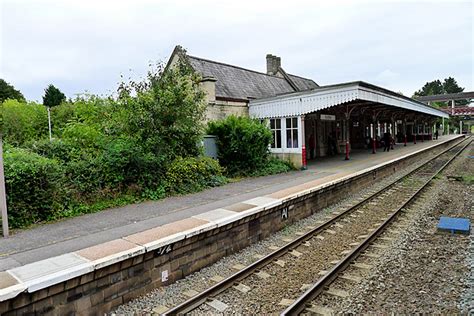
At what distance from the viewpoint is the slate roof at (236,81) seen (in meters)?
17.1

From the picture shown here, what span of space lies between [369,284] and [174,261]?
2.99m

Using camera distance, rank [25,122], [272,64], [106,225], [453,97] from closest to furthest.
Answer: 1. [106,225]
2. [25,122]
3. [272,64]
4. [453,97]

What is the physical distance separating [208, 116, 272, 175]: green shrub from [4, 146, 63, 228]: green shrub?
265 inches

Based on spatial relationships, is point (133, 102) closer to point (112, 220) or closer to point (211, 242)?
point (112, 220)

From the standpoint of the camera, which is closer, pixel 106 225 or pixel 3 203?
pixel 3 203

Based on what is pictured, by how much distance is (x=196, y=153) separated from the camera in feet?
38.4

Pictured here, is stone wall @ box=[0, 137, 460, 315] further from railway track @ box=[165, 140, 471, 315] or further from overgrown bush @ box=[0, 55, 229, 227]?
overgrown bush @ box=[0, 55, 229, 227]

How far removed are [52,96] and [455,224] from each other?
129 feet

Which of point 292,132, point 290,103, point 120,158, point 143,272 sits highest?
point 290,103

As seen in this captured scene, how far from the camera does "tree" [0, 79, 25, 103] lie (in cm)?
3669

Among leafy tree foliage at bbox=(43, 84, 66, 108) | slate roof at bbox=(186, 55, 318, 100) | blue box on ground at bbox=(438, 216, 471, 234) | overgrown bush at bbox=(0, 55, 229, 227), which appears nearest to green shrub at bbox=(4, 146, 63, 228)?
overgrown bush at bbox=(0, 55, 229, 227)

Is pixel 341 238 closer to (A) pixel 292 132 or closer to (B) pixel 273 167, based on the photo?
(B) pixel 273 167

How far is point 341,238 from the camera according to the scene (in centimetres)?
710

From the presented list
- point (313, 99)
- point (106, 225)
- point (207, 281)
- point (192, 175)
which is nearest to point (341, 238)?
point (207, 281)
